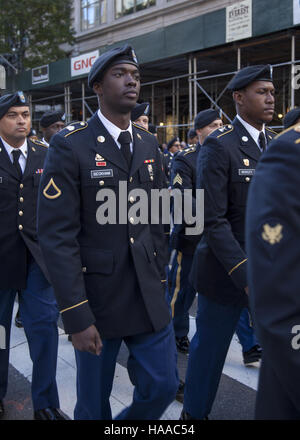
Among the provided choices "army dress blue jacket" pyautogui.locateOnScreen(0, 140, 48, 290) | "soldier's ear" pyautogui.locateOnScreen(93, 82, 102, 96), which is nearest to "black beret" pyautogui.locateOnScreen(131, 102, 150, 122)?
"army dress blue jacket" pyautogui.locateOnScreen(0, 140, 48, 290)

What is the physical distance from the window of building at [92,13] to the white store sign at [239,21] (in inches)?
588

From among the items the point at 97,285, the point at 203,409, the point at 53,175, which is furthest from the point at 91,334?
the point at 203,409

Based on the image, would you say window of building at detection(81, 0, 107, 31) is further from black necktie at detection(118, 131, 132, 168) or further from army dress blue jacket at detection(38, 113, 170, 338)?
army dress blue jacket at detection(38, 113, 170, 338)

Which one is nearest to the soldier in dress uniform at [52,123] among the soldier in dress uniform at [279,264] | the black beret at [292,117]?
the black beret at [292,117]

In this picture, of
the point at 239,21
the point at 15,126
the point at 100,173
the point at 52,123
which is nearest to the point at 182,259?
the point at 15,126

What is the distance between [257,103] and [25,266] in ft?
6.34

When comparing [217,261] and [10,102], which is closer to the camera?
[217,261]

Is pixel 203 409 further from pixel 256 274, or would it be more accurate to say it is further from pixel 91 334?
pixel 256 274

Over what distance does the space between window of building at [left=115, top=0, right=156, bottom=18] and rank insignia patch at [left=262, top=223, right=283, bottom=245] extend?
23.7m

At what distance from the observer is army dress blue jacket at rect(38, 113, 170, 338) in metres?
2.36

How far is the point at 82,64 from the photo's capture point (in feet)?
62.2

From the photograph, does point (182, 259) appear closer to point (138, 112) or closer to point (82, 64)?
point (138, 112)

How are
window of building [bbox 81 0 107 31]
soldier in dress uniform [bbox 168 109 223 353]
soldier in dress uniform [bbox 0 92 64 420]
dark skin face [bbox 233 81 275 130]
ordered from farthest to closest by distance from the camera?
window of building [bbox 81 0 107 31], soldier in dress uniform [bbox 168 109 223 353], soldier in dress uniform [bbox 0 92 64 420], dark skin face [bbox 233 81 275 130]

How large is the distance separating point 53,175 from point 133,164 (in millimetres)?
441
